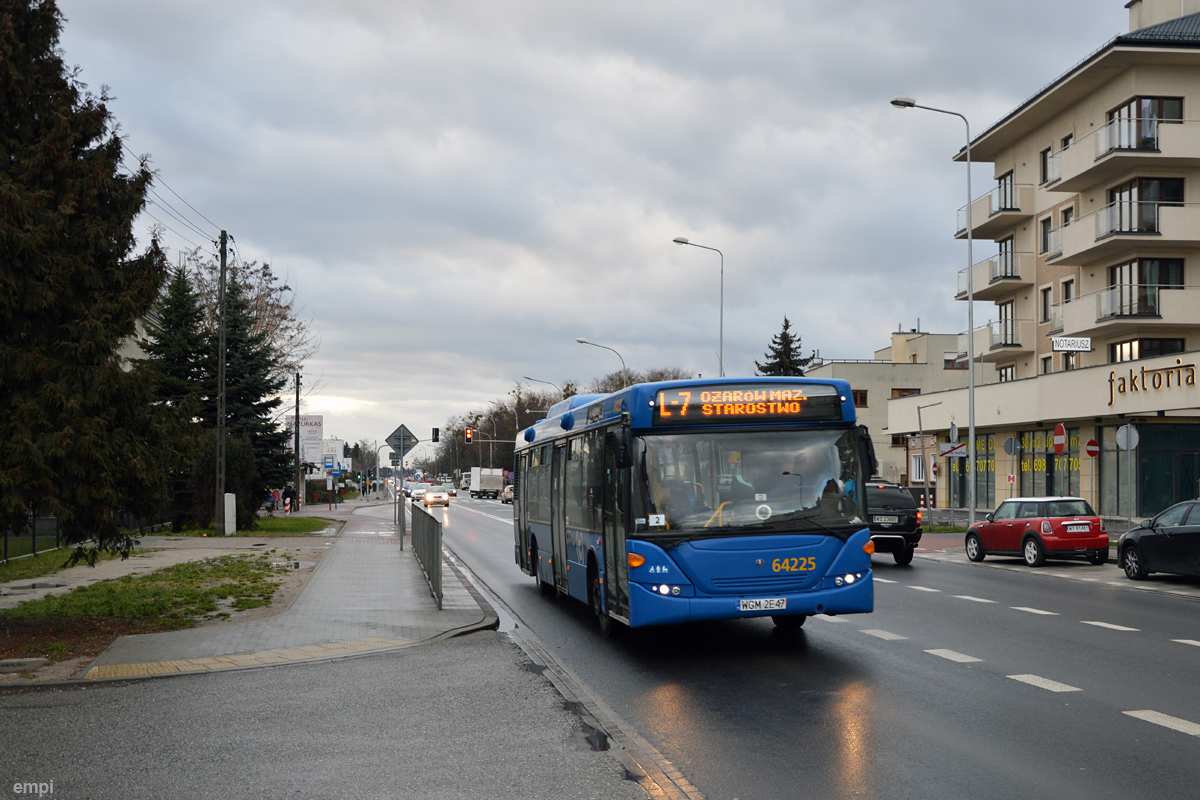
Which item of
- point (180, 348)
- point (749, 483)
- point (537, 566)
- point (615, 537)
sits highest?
point (180, 348)

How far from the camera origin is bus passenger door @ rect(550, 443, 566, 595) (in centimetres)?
1441

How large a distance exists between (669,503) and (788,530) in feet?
3.80

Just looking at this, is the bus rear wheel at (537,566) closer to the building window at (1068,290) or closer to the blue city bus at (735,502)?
the blue city bus at (735,502)

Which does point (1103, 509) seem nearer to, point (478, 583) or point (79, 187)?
point (478, 583)

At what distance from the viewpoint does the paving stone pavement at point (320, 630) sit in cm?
1052

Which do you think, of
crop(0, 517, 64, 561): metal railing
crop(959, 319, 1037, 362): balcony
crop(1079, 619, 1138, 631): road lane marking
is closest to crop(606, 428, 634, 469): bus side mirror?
crop(1079, 619, 1138, 631): road lane marking

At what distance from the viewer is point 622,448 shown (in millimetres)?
10672

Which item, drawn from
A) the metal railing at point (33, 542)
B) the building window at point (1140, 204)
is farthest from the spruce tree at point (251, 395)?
the building window at point (1140, 204)

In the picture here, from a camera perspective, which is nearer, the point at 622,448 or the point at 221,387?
the point at 622,448

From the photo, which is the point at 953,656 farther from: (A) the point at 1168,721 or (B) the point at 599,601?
(B) the point at 599,601

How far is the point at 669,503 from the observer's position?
10648 mm

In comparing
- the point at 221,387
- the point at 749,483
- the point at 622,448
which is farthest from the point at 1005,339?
the point at 622,448

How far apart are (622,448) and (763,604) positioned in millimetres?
1979

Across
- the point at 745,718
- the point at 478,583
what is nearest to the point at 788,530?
the point at 745,718
